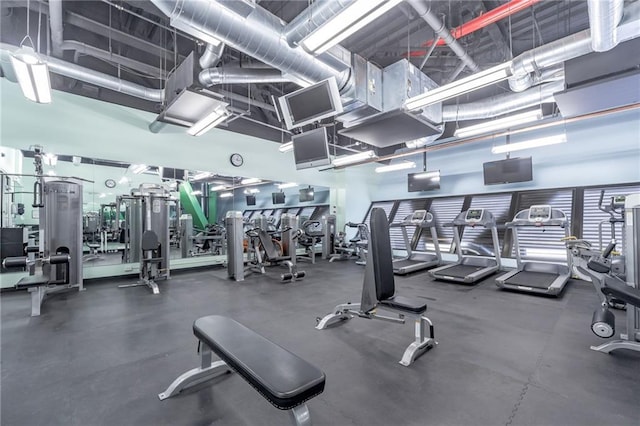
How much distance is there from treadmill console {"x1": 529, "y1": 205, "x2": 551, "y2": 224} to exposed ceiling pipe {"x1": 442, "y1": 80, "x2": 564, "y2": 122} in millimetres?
2081

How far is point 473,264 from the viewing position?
655 centimetres

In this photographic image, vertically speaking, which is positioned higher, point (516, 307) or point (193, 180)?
point (193, 180)

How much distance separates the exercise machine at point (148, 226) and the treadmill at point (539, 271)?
251 inches

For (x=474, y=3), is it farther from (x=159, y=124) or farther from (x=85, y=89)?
(x=85, y=89)

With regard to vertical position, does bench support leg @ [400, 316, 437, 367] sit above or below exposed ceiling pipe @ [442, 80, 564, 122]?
below

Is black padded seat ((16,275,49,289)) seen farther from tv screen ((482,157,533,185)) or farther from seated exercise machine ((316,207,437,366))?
tv screen ((482,157,533,185))

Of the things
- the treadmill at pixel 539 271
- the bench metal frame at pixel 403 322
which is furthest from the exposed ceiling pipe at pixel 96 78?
the treadmill at pixel 539 271

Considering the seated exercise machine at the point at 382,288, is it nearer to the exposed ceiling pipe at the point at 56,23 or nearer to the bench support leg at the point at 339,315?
the bench support leg at the point at 339,315

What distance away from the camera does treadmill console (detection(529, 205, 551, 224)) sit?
5332 mm

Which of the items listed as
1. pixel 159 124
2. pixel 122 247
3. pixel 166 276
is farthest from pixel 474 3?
pixel 122 247

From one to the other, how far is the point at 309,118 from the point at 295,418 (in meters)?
3.97

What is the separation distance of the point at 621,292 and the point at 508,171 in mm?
5824

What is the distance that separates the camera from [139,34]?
5414 mm

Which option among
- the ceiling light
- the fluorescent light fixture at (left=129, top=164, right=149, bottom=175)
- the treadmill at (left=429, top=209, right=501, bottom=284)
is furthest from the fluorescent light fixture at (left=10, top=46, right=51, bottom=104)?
the treadmill at (left=429, top=209, right=501, bottom=284)
